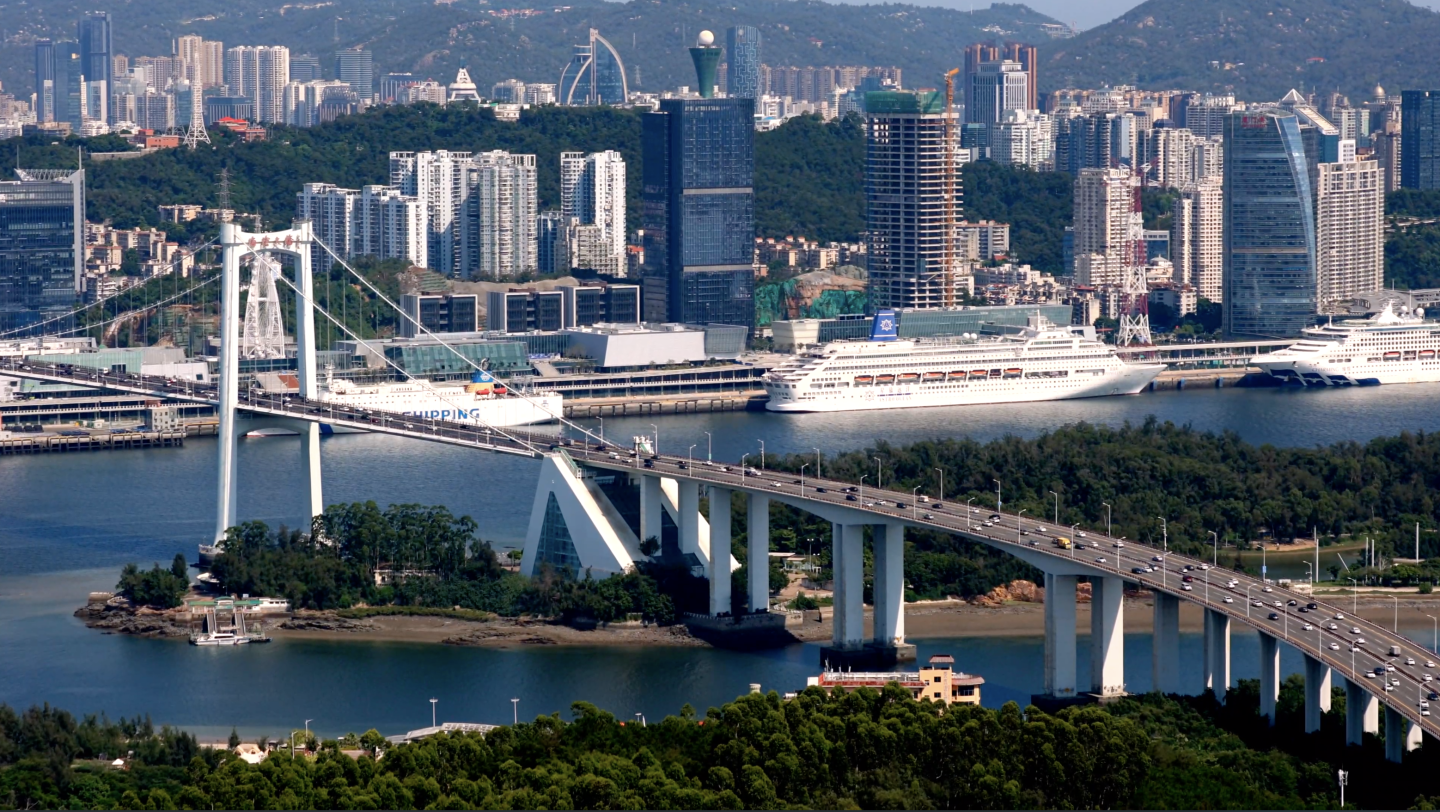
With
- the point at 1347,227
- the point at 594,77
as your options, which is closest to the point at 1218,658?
the point at 1347,227

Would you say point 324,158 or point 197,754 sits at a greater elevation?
point 324,158

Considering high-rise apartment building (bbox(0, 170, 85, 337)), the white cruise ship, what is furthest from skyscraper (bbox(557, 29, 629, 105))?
the white cruise ship

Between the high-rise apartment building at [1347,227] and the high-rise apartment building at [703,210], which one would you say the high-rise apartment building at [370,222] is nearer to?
the high-rise apartment building at [703,210]

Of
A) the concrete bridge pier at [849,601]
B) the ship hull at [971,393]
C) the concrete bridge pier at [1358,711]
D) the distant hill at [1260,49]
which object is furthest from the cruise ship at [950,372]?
the distant hill at [1260,49]

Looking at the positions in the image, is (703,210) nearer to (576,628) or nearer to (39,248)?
(39,248)

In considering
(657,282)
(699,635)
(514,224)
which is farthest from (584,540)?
(514,224)

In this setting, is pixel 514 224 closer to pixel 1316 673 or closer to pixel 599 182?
pixel 599 182

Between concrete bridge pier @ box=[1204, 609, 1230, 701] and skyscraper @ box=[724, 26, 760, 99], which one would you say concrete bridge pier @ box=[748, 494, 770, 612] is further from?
skyscraper @ box=[724, 26, 760, 99]
